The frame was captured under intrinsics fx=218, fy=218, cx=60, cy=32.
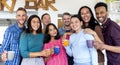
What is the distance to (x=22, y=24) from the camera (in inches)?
104

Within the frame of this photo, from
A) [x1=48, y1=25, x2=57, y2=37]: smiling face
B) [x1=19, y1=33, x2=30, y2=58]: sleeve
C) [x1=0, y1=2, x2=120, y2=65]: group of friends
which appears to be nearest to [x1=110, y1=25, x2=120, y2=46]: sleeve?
[x1=0, y1=2, x2=120, y2=65]: group of friends

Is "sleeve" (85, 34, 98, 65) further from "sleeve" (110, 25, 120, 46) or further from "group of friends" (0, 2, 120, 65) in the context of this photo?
"sleeve" (110, 25, 120, 46)

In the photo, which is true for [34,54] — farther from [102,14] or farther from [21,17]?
[102,14]

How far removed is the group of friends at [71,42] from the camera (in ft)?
7.68

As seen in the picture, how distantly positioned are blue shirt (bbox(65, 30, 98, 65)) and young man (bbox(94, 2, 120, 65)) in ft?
0.48

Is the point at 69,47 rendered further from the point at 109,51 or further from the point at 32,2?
the point at 32,2

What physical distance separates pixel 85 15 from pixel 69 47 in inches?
16.2

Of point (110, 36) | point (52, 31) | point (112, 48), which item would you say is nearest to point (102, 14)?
point (110, 36)

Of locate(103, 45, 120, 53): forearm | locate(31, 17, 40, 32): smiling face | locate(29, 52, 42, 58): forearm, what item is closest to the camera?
locate(103, 45, 120, 53): forearm

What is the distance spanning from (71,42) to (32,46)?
443mm

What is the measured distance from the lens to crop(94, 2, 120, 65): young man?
2303 millimetres

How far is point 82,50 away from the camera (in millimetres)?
2357

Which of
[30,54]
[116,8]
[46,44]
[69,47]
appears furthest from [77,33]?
[116,8]

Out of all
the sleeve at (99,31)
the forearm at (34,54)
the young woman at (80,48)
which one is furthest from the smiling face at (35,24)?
the sleeve at (99,31)
